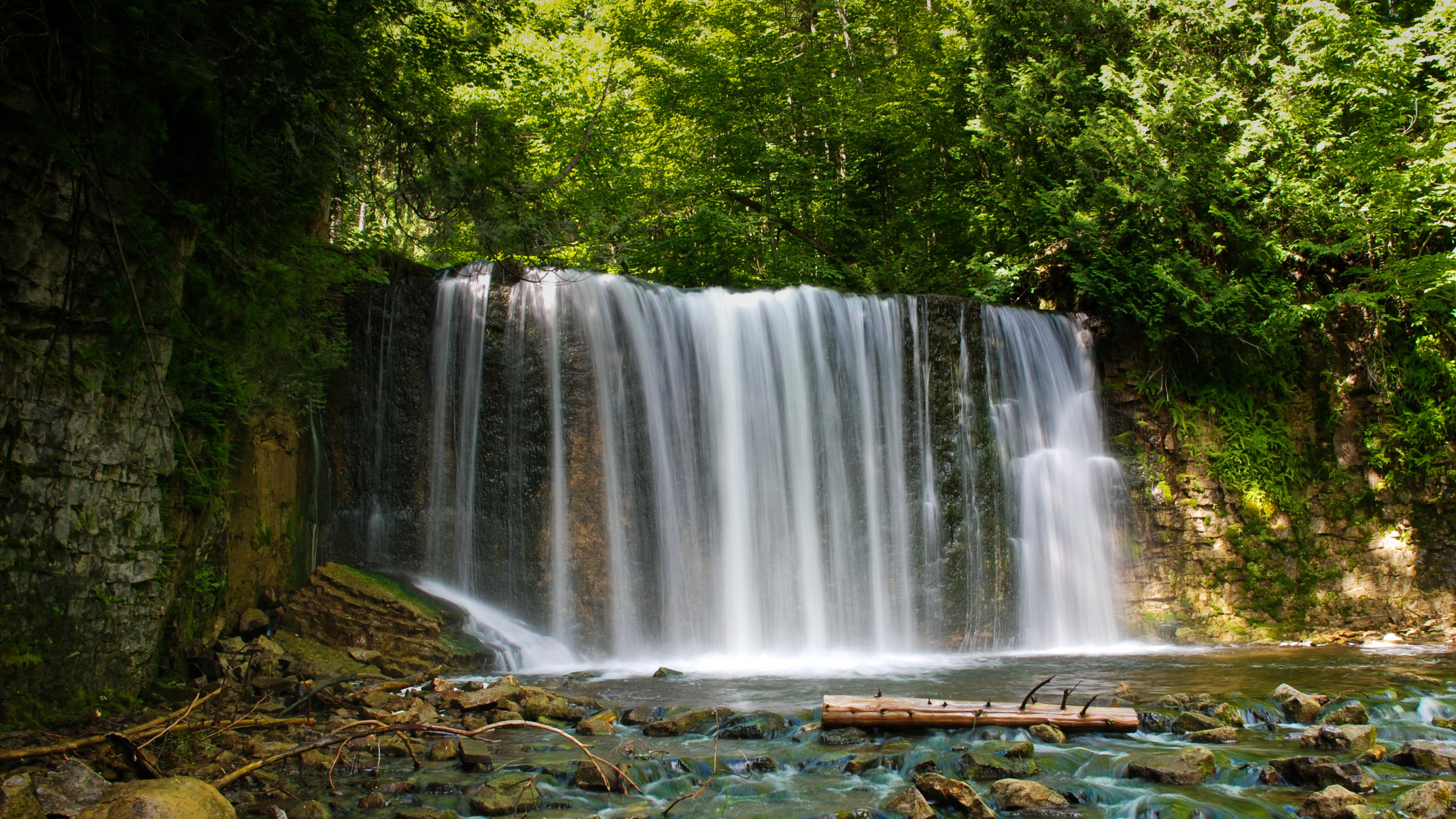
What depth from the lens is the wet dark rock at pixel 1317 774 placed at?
16.3ft

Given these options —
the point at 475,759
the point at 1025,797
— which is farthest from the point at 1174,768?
the point at 475,759

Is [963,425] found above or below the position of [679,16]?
below

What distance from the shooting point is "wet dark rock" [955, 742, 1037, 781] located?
5172mm

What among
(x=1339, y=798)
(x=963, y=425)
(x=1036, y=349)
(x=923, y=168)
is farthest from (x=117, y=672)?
(x=923, y=168)

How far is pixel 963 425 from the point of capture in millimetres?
11867

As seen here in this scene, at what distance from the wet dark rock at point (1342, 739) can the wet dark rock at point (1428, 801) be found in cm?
104

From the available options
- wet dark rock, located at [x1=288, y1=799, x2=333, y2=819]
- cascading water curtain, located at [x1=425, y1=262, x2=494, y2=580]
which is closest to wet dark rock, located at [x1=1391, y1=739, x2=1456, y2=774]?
wet dark rock, located at [x1=288, y1=799, x2=333, y2=819]

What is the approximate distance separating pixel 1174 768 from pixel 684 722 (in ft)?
10.3

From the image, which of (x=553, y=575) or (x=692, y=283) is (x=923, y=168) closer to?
(x=692, y=283)

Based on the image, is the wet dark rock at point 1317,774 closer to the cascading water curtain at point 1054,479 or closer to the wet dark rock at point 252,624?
the cascading water curtain at point 1054,479

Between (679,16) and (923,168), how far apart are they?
5930 mm

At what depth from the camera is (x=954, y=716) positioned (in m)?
6.04

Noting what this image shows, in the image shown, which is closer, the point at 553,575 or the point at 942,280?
the point at 553,575

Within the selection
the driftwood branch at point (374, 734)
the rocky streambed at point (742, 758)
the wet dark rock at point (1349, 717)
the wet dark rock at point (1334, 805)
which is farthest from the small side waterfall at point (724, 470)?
the wet dark rock at point (1334, 805)
